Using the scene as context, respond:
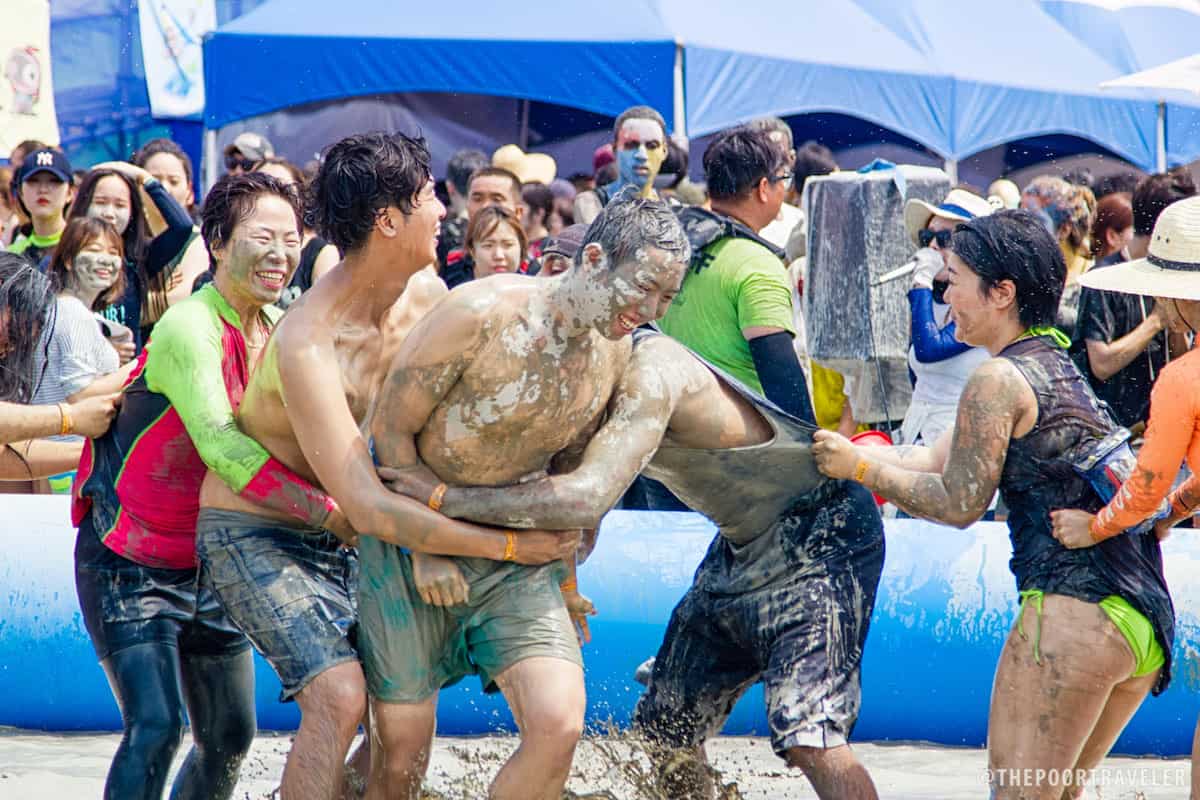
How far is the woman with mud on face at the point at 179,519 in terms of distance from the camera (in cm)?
394

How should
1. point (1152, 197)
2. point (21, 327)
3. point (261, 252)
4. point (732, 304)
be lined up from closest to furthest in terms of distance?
point (261, 252) → point (21, 327) → point (732, 304) → point (1152, 197)

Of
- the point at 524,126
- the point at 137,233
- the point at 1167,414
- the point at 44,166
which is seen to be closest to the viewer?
the point at 1167,414

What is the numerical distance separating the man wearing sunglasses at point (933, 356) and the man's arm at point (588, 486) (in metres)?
2.64

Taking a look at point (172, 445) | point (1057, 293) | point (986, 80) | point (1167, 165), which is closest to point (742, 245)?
point (1057, 293)

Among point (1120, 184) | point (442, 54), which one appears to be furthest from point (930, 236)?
point (442, 54)

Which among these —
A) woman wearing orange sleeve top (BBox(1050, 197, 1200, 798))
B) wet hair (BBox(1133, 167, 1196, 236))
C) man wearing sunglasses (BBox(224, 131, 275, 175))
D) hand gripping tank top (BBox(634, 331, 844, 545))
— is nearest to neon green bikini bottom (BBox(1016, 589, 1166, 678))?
woman wearing orange sleeve top (BBox(1050, 197, 1200, 798))

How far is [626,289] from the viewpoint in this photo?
11.3ft

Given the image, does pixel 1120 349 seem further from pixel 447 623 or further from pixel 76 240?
pixel 76 240

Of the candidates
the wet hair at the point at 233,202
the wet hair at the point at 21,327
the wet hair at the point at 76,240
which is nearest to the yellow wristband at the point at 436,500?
the wet hair at the point at 233,202

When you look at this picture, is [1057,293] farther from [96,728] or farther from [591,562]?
[96,728]

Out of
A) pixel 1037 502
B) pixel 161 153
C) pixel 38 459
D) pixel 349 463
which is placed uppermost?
pixel 161 153

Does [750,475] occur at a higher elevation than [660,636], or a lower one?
higher

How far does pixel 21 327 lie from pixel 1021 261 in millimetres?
2821

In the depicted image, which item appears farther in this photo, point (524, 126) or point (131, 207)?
point (524, 126)
